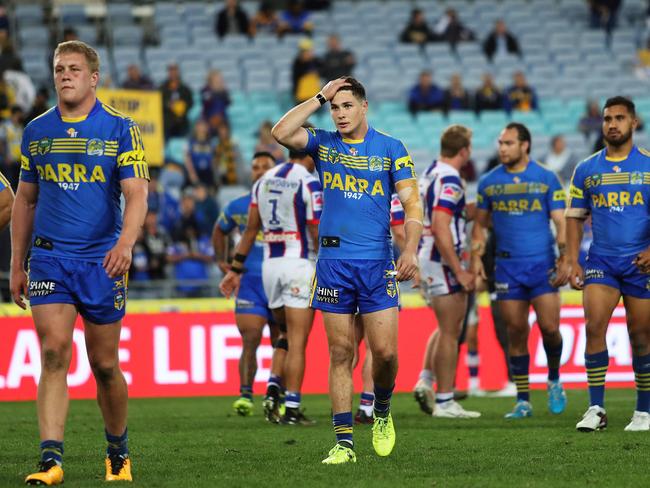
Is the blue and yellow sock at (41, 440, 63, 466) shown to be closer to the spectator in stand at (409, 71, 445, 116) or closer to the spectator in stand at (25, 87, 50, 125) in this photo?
the spectator in stand at (25, 87, 50, 125)

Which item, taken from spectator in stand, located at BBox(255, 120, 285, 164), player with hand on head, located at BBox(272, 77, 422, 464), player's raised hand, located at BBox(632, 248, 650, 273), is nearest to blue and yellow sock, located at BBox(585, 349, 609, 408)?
player's raised hand, located at BBox(632, 248, 650, 273)

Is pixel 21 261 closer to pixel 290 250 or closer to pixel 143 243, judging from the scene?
pixel 290 250

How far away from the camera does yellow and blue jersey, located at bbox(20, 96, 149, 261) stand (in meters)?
6.84

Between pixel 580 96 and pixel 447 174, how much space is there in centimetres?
1527

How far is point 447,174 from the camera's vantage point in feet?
37.9

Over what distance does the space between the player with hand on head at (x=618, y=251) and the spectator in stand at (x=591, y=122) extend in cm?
1394

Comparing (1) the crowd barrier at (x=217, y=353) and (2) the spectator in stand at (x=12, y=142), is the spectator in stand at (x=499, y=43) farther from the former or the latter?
(1) the crowd barrier at (x=217, y=353)

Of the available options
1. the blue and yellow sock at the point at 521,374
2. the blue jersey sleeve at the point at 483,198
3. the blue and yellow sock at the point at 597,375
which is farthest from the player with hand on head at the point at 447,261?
the blue and yellow sock at the point at 597,375

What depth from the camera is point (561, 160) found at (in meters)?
22.1

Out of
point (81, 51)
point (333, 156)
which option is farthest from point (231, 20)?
point (81, 51)

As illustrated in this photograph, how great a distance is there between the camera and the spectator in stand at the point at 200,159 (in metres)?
21.0

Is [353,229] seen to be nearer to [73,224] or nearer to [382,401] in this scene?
[382,401]

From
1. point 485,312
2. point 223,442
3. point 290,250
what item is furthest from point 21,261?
point 485,312

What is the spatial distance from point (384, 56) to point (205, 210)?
26.2 feet
